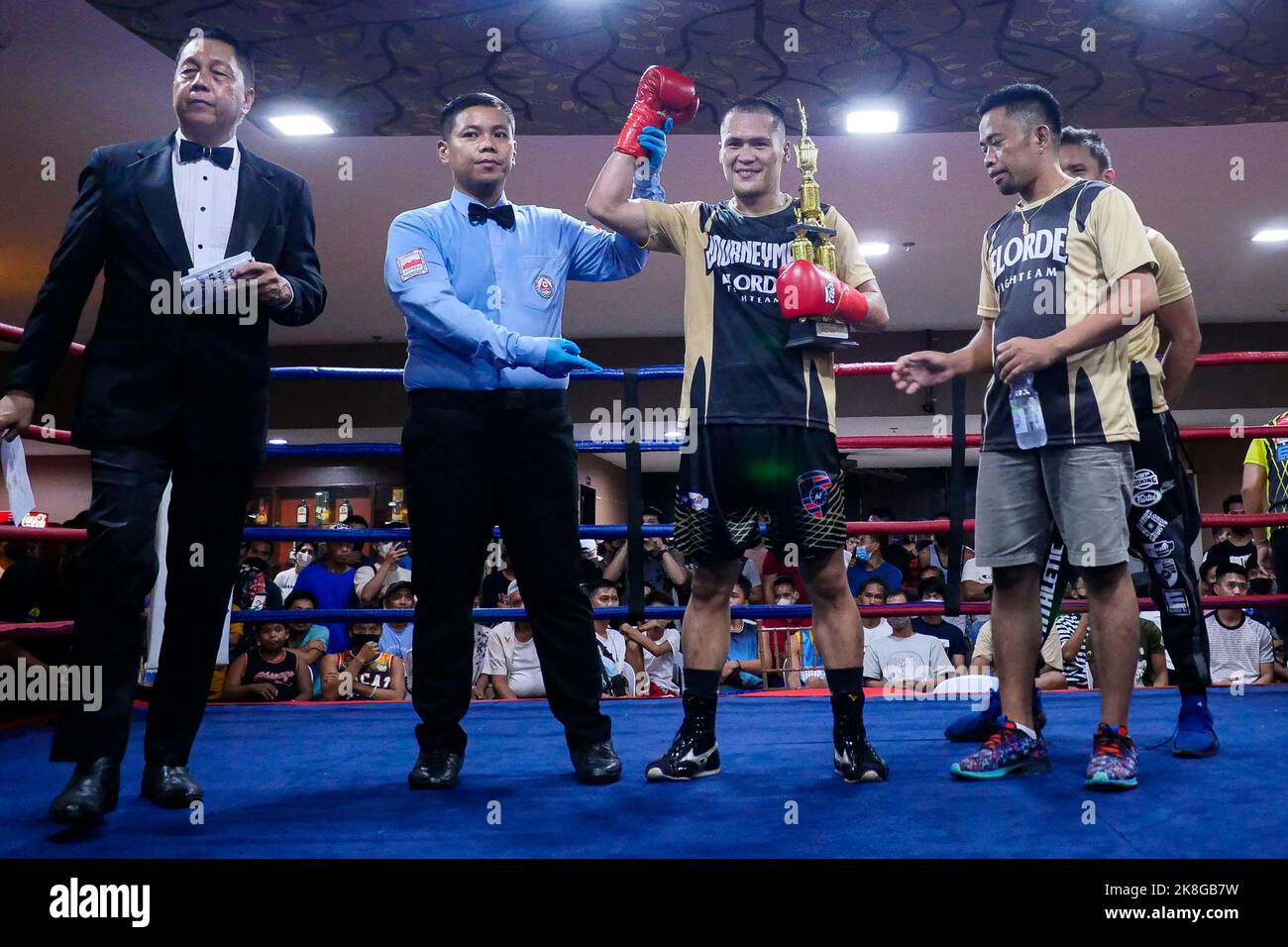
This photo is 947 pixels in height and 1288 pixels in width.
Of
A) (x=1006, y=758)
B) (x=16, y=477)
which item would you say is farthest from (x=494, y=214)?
(x=1006, y=758)

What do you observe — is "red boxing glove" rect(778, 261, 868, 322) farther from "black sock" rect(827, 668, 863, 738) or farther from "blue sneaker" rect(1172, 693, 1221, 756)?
"blue sneaker" rect(1172, 693, 1221, 756)

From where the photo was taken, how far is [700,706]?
179cm

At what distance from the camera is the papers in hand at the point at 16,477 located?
1.60 metres

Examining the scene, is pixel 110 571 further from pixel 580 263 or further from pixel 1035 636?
pixel 1035 636

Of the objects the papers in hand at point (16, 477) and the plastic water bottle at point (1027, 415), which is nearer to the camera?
the papers in hand at point (16, 477)

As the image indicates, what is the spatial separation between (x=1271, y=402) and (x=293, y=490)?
1002cm

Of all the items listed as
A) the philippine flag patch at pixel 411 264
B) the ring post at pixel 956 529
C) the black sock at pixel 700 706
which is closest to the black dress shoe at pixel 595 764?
the black sock at pixel 700 706

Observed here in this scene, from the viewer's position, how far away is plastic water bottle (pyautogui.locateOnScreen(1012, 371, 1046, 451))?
1771 millimetres

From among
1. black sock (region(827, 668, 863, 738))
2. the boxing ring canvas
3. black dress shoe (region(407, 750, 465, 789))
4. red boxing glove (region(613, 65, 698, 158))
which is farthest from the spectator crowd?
red boxing glove (region(613, 65, 698, 158))

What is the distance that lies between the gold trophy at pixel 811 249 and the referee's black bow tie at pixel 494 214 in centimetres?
52

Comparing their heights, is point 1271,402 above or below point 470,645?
above

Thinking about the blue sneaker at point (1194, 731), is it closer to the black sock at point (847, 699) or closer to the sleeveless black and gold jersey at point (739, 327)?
the black sock at point (847, 699)

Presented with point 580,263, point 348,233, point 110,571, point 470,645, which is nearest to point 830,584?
point 470,645
